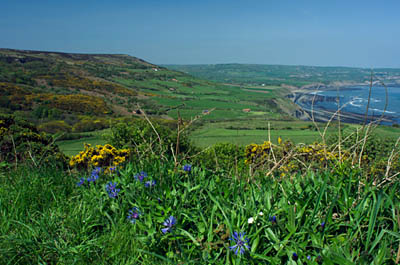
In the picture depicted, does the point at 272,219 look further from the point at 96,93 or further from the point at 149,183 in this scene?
the point at 96,93

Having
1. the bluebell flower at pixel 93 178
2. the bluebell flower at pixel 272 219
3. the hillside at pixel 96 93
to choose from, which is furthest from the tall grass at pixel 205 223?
the hillside at pixel 96 93

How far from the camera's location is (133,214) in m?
2.47

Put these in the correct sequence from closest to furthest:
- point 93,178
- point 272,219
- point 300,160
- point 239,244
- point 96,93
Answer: point 239,244
point 272,219
point 93,178
point 300,160
point 96,93

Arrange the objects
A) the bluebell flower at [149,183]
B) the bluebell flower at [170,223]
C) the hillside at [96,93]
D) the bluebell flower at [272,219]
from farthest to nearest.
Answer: the hillside at [96,93] → the bluebell flower at [149,183] → the bluebell flower at [170,223] → the bluebell flower at [272,219]

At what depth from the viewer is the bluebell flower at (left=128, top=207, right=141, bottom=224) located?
2.44 m

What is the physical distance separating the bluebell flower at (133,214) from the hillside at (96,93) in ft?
91.8

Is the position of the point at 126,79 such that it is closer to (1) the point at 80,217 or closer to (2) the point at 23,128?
(2) the point at 23,128

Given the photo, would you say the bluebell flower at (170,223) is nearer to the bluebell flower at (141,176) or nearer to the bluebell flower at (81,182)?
the bluebell flower at (141,176)

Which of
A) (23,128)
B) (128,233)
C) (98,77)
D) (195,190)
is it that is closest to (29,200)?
(128,233)

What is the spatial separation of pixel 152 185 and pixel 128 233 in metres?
0.46

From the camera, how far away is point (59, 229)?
2.46 m

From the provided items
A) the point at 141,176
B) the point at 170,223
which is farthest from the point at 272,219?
the point at 141,176

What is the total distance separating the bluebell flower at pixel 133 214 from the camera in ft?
7.99

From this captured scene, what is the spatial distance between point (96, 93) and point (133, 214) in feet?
218
